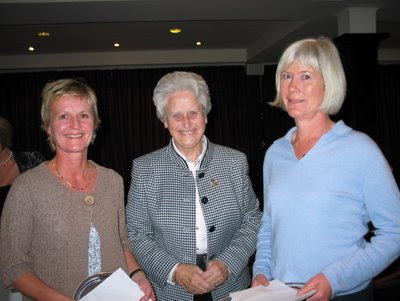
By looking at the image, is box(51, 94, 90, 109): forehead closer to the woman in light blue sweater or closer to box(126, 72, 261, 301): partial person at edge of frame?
box(126, 72, 261, 301): partial person at edge of frame

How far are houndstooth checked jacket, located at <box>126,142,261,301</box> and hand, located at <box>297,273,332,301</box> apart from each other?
1.76ft

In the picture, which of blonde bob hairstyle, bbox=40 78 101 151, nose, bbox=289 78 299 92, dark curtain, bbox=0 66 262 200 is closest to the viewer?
nose, bbox=289 78 299 92

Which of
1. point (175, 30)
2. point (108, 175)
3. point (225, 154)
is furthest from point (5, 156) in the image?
point (175, 30)

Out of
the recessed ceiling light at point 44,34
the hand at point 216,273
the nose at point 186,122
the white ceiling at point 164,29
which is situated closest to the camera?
the hand at point 216,273

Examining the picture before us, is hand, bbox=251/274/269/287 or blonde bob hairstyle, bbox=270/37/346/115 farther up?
blonde bob hairstyle, bbox=270/37/346/115

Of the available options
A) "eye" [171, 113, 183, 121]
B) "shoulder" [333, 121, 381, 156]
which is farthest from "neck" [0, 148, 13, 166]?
"shoulder" [333, 121, 381, 156]

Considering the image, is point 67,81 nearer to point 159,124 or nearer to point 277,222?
point 277,222

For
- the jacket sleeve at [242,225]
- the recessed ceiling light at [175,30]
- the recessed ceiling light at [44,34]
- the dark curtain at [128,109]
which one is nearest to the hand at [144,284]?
the jacket sleeve at [242,225]

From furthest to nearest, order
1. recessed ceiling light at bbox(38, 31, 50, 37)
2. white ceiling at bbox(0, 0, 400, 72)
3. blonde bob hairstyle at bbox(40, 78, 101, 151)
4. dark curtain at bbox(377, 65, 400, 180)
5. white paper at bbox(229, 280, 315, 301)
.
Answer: dark curtain at bbox(377, 65, 400, 180) → recessed ceiling light at bbox(38, 31, 50, 37) → white ceiling at bbox(0, 0, 400, 72) → blonde bob hairstyle at bbox(40, 78, 101, 151) → white paper at bbox(229, 280, 315, 301)

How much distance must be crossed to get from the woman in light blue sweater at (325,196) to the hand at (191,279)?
273mm

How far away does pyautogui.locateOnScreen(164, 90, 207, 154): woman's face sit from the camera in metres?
1.80

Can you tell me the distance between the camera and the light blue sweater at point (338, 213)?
4.18 feet

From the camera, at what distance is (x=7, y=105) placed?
877 cm

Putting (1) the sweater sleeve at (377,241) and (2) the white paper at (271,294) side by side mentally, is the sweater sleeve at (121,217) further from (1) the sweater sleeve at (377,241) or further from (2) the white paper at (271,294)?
(1) the sweater sleeve at (377,241)
